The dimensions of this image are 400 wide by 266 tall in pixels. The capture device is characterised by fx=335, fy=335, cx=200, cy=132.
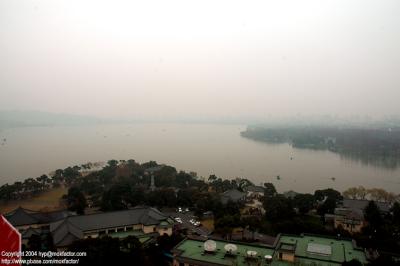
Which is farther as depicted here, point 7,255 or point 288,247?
point 288,247

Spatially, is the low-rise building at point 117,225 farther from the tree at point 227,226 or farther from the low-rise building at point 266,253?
the low-rise building at point 266,253

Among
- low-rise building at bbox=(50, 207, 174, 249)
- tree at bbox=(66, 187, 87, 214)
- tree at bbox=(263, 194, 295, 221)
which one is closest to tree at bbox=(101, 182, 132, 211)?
tree at bbox=(66, 187, 87, 214)

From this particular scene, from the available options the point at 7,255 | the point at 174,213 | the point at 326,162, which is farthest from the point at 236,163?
the point at 7,255

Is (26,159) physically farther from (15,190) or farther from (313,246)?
(313,246)

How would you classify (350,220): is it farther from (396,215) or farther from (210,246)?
(210,246)

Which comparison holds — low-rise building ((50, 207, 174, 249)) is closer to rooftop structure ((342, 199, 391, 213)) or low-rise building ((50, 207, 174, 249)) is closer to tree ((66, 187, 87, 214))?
tree ((66, 187, 87, 214))

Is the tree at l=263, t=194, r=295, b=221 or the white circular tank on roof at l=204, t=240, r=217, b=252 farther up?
the white circular tank on roof at l=204, t=240, r=217, b=252

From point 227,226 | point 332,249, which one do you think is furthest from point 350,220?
point 227,226
